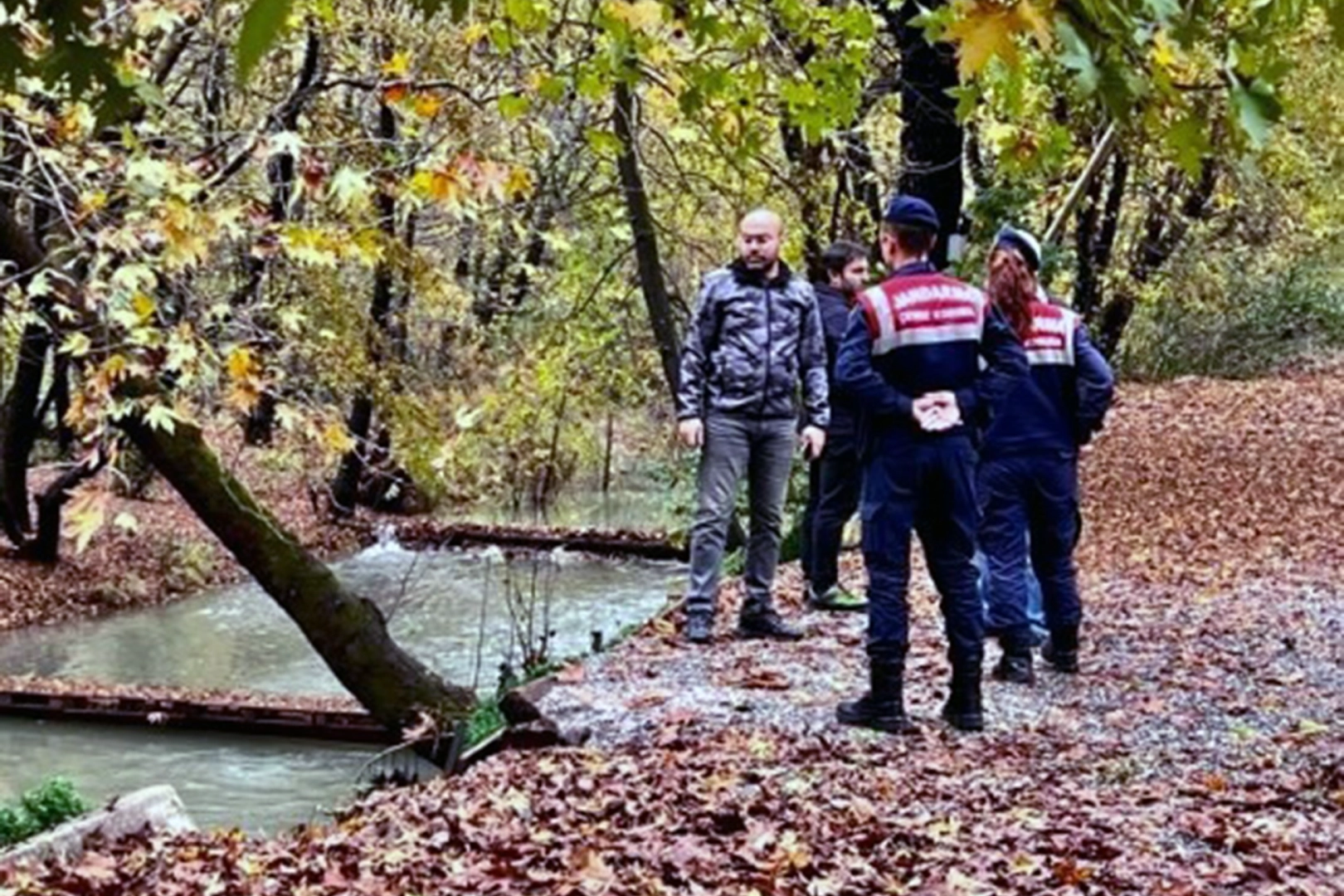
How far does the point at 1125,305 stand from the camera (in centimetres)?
2481

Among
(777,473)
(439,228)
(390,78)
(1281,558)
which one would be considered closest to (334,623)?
(777,473)

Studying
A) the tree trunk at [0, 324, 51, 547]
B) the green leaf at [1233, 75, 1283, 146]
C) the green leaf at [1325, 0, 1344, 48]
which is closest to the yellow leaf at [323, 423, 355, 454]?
the green leaf at [1233, 75, 1283, 146]

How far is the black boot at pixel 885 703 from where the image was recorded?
21.3 feet

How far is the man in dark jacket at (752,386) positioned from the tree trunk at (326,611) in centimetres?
234

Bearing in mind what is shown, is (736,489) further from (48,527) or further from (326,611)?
(48,527)

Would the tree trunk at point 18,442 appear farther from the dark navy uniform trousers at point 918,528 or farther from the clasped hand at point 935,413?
the clasped hand at point 935,413

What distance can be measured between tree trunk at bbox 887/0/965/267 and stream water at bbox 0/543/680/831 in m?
4.34

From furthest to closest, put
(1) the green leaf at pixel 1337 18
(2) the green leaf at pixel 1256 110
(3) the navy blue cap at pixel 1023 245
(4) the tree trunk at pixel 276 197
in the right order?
(4) the tree trunk at pixel 276 197, (3) the navy blue cap at pixel 1023 245, (2) the green leaf at pixel 1256 110, (1) the green leaf at pixel 1337 18

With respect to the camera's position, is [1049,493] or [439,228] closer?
[1049,493]

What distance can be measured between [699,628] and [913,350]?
2569mm

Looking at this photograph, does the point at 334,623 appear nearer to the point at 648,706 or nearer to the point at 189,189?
the point at 648,706

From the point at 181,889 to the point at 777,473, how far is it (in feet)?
11.7

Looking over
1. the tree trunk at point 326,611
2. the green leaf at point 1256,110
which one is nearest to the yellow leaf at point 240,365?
the tree trunk at point 326,611

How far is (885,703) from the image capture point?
654 centimetres
